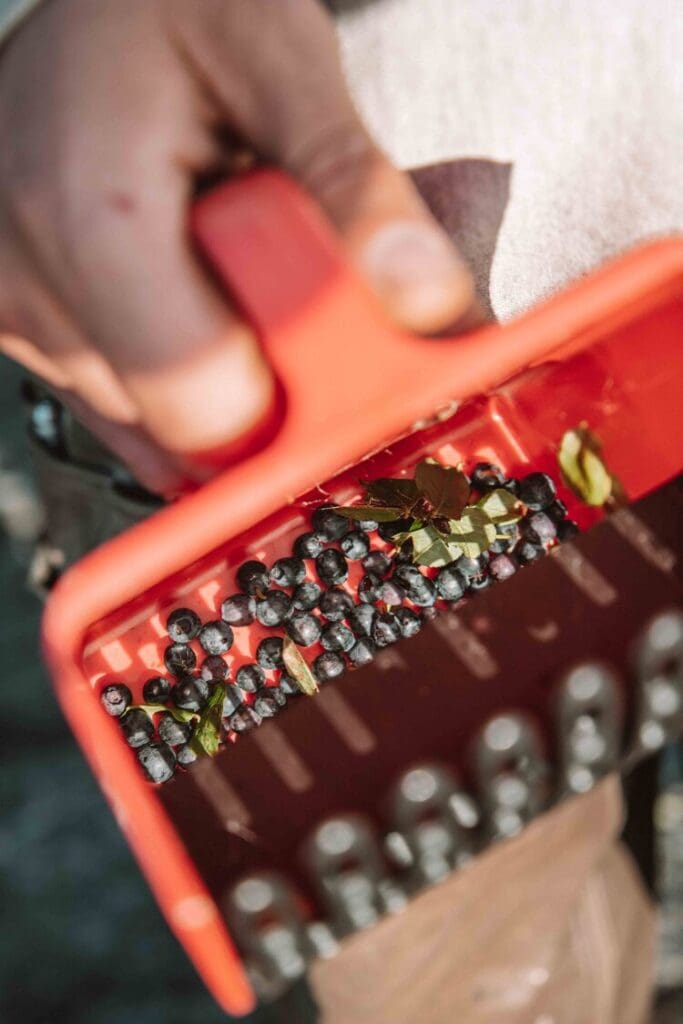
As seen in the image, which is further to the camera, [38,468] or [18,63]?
[38,468]

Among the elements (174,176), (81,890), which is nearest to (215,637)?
(174,176)

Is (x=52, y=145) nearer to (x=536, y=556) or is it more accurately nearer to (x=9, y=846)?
(x=536, y=556)

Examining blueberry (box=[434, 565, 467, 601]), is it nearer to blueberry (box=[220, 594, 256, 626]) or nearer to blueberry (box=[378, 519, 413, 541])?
blueberry (box=[378, 519, 413, 541])

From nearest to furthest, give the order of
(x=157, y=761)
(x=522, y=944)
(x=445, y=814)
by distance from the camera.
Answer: (x=445, y=814) < (x=157, y=761) < (x=522, y=944)

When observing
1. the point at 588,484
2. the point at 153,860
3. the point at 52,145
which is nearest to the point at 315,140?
the point at 52,145

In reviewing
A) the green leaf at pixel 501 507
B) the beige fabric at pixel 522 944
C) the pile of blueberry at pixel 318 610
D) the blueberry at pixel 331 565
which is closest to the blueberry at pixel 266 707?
the pile of blueberry at pixel 318 610

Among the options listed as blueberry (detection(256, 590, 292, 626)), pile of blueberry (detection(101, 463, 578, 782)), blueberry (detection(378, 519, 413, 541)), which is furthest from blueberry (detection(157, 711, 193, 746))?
blueberry (detection(378, 519, 413, 541))

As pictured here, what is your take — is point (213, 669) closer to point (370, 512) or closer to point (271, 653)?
point (271, 653)
